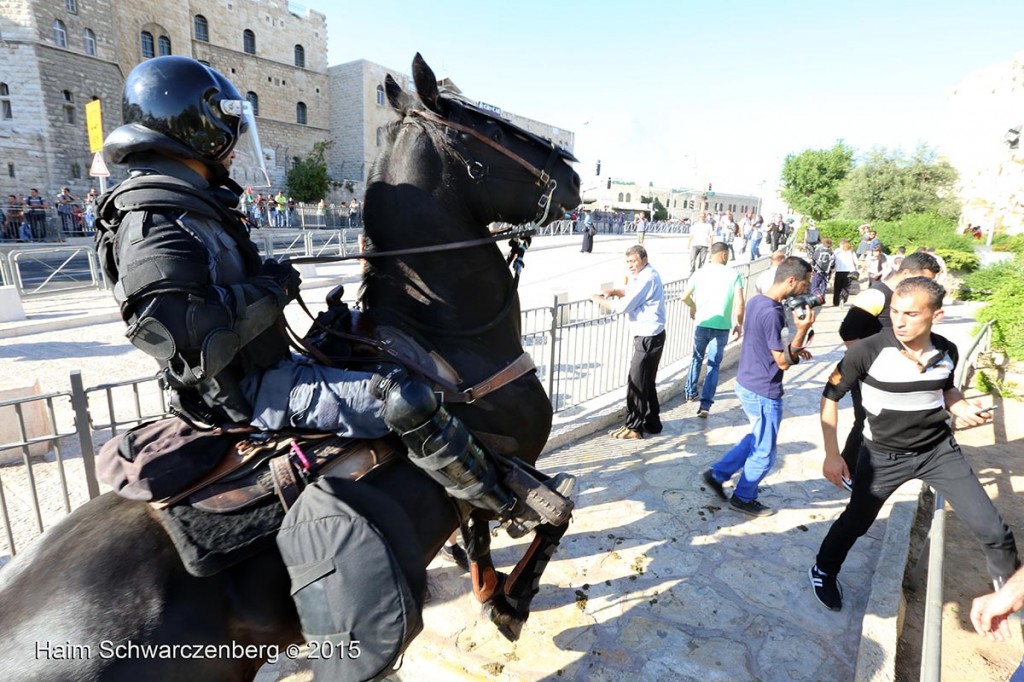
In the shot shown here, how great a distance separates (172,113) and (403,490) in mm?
1628

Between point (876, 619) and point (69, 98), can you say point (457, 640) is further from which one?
point (69, 98)

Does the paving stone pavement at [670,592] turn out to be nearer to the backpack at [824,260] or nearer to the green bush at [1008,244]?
the backpack at [824,260]

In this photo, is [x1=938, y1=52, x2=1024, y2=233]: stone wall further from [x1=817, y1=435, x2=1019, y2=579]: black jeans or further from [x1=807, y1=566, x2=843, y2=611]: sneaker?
[x1=807, y1=566, x2=843, y2=611]: sneaker

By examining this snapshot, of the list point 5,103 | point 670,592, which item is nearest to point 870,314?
point 670,592

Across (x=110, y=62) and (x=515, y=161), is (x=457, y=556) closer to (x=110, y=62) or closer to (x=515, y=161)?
(x=515, y=161)

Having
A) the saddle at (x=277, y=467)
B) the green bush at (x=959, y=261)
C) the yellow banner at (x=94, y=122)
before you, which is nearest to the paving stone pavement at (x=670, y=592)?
the saddle at (x=277, y=467)

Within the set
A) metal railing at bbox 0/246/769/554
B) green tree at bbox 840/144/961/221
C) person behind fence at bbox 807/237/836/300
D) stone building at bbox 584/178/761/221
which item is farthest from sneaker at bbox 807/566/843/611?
stone building at bbox 584/178/761/221

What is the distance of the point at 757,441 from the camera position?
4492 mm

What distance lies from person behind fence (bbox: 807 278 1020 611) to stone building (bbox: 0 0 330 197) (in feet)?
102

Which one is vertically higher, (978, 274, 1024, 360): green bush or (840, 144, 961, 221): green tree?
(840, 144, 961, 221): green tree

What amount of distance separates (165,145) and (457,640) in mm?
2970

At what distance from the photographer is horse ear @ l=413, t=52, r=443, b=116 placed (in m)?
2.30

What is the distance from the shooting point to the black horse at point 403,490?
4.99 feet

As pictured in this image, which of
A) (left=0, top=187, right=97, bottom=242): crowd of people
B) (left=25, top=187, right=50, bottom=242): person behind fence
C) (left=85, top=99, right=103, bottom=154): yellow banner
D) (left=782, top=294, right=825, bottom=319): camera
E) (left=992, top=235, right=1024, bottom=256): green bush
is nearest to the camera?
(left=782, top=294, right=825, bottom=319): camera
